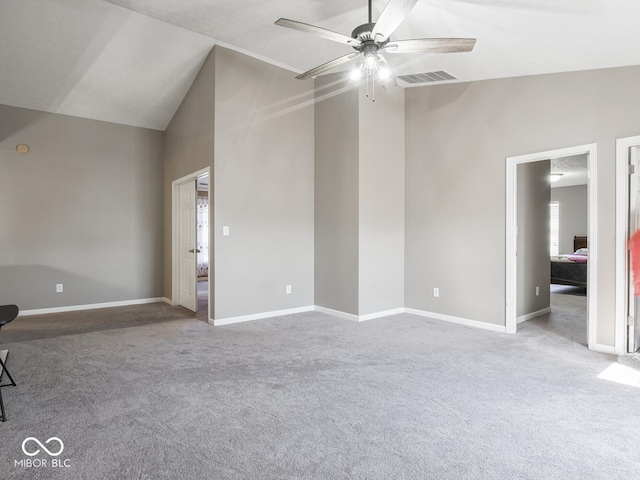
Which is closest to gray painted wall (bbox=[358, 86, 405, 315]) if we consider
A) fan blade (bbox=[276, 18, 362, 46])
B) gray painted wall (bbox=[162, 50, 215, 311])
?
gray painted wall (bbox=[162, 50, 215, 311])

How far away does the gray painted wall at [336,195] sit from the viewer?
4914 mm

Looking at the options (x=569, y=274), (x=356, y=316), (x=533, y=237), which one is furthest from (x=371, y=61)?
(x=569, y=274)

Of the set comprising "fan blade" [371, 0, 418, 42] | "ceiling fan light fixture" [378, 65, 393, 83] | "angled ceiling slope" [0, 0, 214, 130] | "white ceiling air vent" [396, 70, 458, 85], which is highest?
"angled ceiling slope" [0, 0, 214, 130]

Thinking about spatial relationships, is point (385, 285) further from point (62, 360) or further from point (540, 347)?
point (62, 360)

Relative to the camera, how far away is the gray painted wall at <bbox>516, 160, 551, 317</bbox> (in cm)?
477

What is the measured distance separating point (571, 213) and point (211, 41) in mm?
10131

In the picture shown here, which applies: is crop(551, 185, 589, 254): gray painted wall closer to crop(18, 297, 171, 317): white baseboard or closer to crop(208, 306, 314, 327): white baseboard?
crop(208, 306, 314, 327): white baseboard

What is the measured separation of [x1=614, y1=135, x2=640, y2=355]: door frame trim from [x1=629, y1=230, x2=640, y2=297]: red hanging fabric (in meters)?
0.05

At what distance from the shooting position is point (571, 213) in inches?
407

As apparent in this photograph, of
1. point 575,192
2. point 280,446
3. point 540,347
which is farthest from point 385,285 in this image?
point 575,192

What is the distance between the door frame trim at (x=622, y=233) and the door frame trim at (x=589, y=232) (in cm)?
16

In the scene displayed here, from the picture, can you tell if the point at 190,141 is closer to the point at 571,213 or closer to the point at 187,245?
the point at 187,245

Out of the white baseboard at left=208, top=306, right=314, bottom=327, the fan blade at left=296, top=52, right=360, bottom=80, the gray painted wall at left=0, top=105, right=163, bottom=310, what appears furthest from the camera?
the gray painted wall at left=0, top=105, right=163, bottom=310

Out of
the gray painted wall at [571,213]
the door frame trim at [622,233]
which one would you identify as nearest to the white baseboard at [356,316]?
the door frame trim at [622,233]
